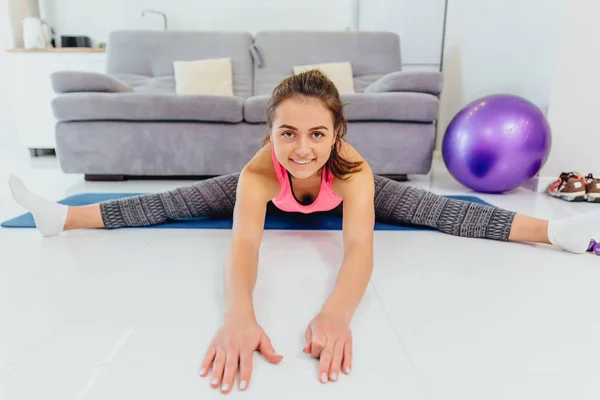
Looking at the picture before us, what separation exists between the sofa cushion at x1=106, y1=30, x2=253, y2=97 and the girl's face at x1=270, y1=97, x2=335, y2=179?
2.23 m

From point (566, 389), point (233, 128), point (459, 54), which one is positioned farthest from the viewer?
point (459, 54)

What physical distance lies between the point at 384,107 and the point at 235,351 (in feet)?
6.14

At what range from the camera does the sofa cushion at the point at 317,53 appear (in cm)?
302

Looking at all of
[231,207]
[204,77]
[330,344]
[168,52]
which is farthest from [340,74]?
[330,344]

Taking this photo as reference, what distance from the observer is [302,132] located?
90 centimetres

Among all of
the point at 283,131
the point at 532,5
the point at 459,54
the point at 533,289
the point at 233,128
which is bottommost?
the point at 533,289

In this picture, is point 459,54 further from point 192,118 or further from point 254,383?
point 254,383

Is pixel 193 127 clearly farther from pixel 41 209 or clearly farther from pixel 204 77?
pixel 41 209

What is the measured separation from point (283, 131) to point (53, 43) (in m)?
3.97

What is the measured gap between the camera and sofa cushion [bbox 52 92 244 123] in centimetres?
226

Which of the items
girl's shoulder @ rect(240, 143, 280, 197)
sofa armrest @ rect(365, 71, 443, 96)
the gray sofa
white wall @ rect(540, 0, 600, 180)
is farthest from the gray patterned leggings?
white wall @ rect(540, 0, 600, 180)

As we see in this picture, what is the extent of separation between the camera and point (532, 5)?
7.89 feet

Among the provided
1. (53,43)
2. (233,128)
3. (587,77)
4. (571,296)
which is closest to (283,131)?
(571,296)

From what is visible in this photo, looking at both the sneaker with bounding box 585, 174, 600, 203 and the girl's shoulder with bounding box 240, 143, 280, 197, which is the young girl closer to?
the girl's shoulder with bounding box 240, 143, 280, 197
